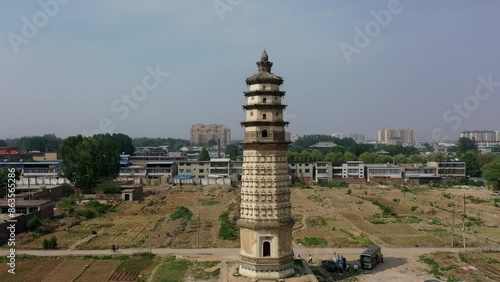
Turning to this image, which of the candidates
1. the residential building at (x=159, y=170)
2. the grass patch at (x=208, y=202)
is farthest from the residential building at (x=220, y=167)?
the grass patch at (x=208, y=202)

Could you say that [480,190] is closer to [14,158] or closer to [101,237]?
[101,237]

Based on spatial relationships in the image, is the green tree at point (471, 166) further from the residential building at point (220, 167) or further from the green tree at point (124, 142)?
the green tree at point (124, 142)

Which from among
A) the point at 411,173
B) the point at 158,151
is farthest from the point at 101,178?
the point at 158,151

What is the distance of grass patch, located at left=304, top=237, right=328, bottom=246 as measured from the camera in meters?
34.1

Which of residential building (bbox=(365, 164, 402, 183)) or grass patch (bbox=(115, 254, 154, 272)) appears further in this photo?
residential building (bbox=(365, 164, 402, 183))

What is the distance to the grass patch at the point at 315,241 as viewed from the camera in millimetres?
34125

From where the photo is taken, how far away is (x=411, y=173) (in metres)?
89.5

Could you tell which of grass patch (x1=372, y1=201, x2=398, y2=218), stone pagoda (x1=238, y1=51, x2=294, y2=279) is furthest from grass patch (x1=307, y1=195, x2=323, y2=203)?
stone pagoda (x1=238, y1=51, x2=294, y2=279)

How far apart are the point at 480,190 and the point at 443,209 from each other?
1076 inches

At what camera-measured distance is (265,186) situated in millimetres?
22359

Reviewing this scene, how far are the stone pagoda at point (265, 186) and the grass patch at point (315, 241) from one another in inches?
468

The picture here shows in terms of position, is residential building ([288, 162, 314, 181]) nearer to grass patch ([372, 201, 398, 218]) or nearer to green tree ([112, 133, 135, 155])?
grass patch ([372, 201, 398, 218])

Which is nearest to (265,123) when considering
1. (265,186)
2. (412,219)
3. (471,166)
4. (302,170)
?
(265,186)

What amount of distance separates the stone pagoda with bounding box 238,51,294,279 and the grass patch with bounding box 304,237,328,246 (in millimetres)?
11898
